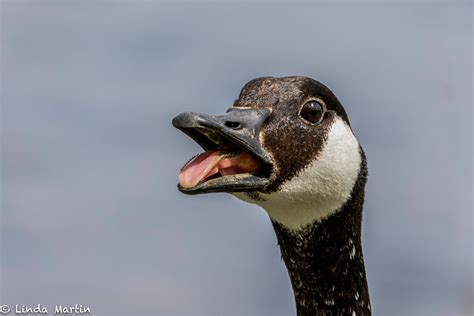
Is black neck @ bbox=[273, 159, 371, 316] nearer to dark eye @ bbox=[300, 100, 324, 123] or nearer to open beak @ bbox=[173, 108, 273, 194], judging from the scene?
dark eye @ bbox=[300, 100, 324, 123]

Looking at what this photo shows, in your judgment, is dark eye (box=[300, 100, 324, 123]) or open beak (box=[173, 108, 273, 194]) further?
dark eye (box=[300, 100, 324, 123])

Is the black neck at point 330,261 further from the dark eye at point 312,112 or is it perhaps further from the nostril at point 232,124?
the nostril at point 232,124

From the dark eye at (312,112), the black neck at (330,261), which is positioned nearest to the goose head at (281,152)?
the dark eye at (312,112)

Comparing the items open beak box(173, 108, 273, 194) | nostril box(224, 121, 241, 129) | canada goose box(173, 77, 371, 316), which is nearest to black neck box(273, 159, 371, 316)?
canada goose box(173, 77, 371, 316)

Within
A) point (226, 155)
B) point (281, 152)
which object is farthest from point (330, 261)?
point (226, 155)

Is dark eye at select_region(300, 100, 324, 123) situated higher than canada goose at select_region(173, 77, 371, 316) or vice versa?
dark eye at select_region(300, 100, 324, 123)

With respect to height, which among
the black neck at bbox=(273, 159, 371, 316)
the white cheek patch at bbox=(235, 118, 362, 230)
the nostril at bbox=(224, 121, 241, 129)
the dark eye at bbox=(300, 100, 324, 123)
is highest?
the dark eye at bbox=(300, 100, 324, 123)

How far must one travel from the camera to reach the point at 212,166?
275 inches

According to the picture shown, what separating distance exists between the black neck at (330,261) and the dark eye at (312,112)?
0.66 m

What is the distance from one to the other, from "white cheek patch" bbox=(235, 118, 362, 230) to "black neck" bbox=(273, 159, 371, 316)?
0.11 meters

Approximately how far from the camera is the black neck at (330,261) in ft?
25.9

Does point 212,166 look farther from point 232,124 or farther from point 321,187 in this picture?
point 321,187

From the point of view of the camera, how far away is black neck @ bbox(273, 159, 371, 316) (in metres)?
7.90

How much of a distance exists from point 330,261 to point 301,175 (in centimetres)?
102
